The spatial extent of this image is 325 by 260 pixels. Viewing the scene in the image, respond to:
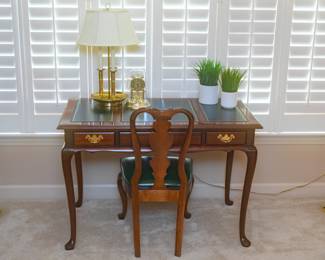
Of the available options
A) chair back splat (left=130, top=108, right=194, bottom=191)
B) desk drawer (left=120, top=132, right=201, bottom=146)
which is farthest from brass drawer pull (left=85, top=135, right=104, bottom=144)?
chair back splat (left=130, top=108, right=194, bottom=191)

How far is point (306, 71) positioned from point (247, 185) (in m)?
0.89

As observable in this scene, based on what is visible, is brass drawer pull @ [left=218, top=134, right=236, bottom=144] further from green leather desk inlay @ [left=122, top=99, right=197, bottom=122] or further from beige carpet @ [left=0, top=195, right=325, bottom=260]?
beige carpet @ [left=0, top=195, right=325, bottom=260]

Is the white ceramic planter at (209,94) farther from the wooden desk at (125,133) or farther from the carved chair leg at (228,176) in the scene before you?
the carved chair leg at (228,176)

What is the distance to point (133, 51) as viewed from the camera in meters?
2.98

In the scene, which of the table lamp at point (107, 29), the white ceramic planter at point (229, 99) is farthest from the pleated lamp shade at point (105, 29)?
the white ceramic planter at point (229, 99)

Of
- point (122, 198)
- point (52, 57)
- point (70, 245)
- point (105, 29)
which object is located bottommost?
point (70, 245)

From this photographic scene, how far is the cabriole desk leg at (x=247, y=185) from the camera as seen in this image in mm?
2582

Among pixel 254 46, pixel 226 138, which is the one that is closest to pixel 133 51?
pixel 254 46

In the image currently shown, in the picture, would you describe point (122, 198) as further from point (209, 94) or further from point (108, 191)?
point (209, 94)

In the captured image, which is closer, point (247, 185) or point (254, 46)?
point (247, 185)

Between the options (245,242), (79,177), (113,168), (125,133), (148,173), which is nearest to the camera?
(125,133)

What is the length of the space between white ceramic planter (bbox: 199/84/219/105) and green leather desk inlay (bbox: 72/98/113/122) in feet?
1.87

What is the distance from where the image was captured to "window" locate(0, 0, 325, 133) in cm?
290

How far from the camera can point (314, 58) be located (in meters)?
3.05
